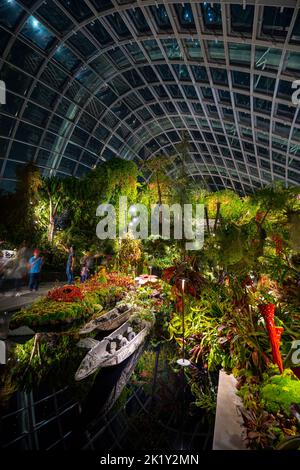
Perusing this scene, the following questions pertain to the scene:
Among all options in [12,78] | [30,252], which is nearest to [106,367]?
[30,252]

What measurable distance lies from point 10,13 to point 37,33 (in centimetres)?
171

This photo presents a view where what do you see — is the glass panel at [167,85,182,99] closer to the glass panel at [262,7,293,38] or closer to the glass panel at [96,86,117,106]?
the glass panel at [96,86,117,106]

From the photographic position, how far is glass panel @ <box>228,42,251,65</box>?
13922 mm

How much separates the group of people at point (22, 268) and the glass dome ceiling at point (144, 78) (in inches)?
215

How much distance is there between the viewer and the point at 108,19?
14859 millimetres

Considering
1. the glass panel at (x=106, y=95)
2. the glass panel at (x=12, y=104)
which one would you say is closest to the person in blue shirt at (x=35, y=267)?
the glass panel at (x=12, y=104)

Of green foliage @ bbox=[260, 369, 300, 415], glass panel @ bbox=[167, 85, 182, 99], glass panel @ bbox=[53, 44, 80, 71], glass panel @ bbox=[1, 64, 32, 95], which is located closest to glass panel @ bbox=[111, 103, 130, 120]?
glass panel @ bbox=[167, 85, 182, 99]

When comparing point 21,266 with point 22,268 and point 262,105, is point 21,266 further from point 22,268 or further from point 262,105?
point 262,105

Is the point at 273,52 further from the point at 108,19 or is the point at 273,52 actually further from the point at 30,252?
the point at 30,252

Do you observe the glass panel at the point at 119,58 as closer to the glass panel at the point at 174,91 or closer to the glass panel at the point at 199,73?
the glass panel at the point at 174,91

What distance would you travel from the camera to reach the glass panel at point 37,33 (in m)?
14.3

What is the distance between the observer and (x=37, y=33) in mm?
15000

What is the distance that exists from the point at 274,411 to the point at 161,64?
1990 centimetres

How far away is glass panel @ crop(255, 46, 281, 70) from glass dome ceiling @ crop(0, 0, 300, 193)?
0.18ft
